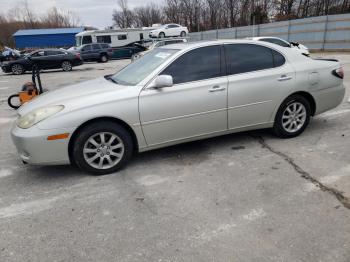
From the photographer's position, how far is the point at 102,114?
11.8ft

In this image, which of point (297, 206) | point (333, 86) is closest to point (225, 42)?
point (333, 86)

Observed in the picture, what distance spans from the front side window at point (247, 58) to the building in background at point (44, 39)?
181 ft

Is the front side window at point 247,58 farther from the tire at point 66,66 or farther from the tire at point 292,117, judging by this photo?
the tire at point 66,66

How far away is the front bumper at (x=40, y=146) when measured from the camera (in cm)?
341

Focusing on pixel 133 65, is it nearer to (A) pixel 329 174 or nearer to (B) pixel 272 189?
(B) pixel 272 189

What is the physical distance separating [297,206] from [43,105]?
3100 mm

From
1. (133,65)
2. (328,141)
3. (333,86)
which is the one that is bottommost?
(328,141)

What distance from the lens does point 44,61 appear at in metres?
18.7

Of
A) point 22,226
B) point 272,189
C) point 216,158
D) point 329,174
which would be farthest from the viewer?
point 216,158

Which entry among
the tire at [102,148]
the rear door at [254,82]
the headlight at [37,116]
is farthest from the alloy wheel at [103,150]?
the rear door at [254,82]

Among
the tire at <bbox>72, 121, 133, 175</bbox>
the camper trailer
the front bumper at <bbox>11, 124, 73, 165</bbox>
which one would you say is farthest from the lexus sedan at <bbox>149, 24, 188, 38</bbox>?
the front bumper at <bbox>11, 124, 73, 165</bbox>

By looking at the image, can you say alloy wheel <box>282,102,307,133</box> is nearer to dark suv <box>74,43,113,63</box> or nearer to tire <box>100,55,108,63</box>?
dark suv <box>74,43,113,63</box>

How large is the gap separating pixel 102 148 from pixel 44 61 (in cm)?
1717

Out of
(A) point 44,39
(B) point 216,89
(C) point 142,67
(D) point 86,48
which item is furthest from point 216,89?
(A) point 44,39
